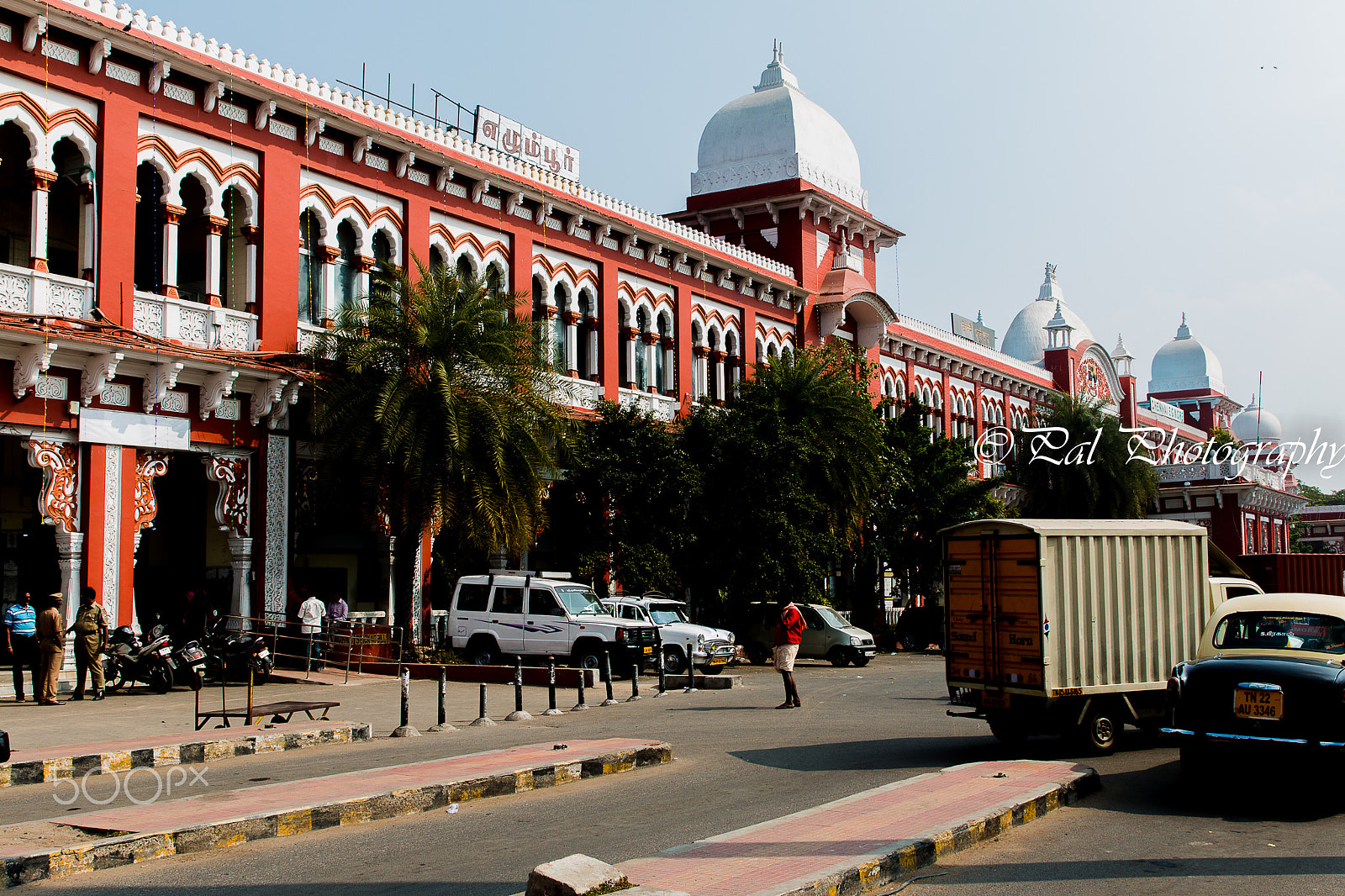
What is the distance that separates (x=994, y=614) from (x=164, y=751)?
8123mm

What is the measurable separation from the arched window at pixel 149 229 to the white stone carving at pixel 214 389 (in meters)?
1.76

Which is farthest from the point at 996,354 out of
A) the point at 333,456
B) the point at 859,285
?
the point at 333,456

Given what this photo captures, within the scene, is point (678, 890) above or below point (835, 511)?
below

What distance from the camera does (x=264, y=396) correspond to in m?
22.2

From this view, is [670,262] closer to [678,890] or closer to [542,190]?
[542,190]

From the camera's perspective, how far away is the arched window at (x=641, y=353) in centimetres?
3262

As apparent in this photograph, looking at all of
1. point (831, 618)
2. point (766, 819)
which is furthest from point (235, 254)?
point (766, 819)

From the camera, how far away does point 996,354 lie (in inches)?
2176

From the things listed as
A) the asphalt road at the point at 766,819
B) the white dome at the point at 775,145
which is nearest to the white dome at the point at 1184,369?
the white dome at the point at 775,145

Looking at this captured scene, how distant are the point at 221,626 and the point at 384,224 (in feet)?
28.5

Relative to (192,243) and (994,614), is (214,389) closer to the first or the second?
(192,243)

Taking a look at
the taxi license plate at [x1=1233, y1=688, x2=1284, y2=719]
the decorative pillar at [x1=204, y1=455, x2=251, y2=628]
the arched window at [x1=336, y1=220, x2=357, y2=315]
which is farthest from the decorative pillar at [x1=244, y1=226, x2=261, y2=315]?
the taxi license plate at [x1=1233, y1=688, x2=1284, y2=719]

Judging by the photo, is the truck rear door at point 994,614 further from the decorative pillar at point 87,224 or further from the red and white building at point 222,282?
the decorative pillar at point 87,224

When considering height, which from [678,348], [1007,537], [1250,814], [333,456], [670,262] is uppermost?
[670,262]
